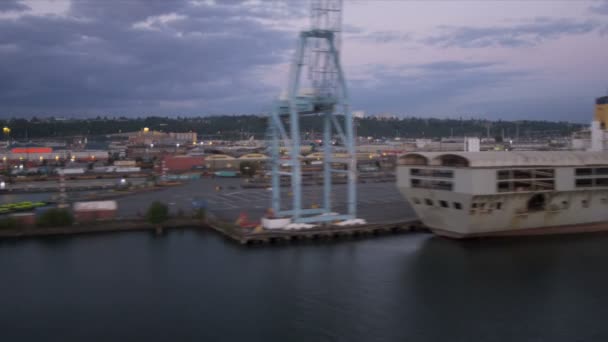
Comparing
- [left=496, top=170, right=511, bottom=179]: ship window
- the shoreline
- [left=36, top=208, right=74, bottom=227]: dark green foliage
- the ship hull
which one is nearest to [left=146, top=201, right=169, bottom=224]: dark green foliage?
the shoreline

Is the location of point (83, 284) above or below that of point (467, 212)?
below

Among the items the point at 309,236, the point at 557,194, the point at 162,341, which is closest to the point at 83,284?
the point at 162,341

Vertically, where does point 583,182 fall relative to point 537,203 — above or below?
above

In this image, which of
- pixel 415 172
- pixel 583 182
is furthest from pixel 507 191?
pixel 583 182

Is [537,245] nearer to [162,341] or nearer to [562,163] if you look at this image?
[562,163]

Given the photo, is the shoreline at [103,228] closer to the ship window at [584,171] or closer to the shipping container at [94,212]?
the shipping container at [94,212]

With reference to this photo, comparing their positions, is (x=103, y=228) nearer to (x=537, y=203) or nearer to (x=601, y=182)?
(x=537, y=203)

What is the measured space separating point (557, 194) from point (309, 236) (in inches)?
147

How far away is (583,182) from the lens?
24.9ft

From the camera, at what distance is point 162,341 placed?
4.21 meters

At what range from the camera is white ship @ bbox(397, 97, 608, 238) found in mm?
6855

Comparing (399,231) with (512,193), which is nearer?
(512,193)

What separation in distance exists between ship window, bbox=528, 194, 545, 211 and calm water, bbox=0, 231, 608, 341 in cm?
47

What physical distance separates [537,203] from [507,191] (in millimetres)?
791
